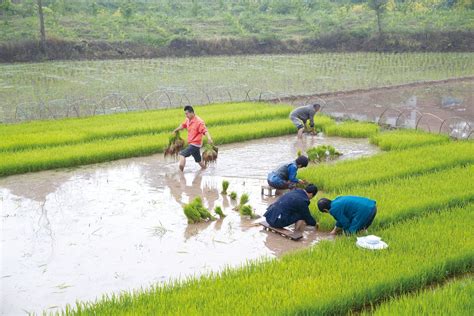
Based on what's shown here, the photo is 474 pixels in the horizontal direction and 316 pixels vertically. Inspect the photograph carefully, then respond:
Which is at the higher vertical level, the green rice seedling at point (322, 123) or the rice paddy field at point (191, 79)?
the rice paddy field at point (191, 79)

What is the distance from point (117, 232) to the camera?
715cm

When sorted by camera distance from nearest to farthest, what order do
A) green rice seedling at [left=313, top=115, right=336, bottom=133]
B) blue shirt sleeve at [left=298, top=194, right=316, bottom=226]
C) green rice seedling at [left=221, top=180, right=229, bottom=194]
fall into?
blue shirt sleeve at [left=298, top=194, right=316, bottom=226] → green rice seedling at [left=221, top=180, right=229, bottom=194] → green rice seedling at [left=313, top=115, right=336, bottom=133]

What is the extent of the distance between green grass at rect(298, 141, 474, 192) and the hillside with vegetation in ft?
71.1

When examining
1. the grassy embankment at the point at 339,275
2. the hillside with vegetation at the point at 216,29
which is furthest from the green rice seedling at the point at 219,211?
the hillside with vegetation at the point at 216,29

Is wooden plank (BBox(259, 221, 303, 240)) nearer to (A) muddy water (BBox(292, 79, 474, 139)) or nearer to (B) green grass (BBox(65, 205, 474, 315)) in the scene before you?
(B) green grass (BBox(65, 205, 474, 315))

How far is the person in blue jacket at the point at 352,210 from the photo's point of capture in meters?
6.42

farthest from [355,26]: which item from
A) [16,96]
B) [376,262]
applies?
[376,262]

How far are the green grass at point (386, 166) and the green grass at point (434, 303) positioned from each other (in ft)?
11.2

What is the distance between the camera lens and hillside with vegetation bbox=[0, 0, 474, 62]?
29.8 meters

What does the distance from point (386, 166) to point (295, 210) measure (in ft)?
10.9

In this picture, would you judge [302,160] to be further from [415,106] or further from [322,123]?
[415,106]

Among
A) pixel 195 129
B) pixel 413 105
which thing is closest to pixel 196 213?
pixel 195 129

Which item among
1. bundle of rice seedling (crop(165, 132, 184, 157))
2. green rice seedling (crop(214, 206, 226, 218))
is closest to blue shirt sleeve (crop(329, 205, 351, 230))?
green rice seedling (crop(214, 206, 226, 218))

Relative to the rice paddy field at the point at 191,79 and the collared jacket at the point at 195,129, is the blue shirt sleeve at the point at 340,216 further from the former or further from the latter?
the rice paddy field at the point at 191,79
